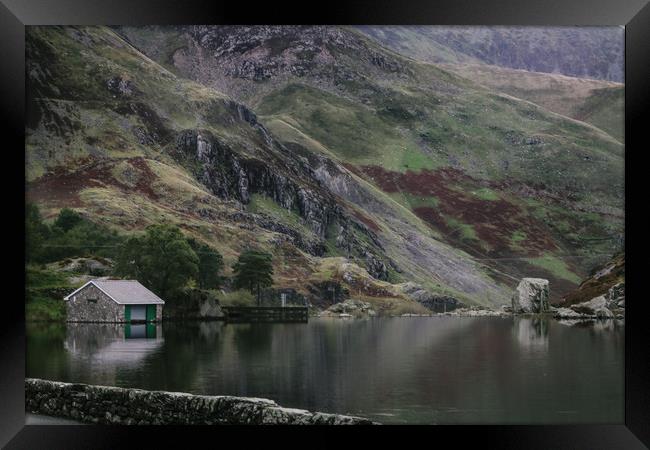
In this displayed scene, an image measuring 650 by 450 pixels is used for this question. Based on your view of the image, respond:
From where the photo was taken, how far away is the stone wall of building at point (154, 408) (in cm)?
2125

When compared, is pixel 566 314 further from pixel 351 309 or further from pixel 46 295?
pixel 46 295

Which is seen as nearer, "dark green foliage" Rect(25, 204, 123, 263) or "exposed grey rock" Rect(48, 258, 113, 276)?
"exposed grey rock" Rect(48, 258, 113, 276)

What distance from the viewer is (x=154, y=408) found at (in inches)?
881

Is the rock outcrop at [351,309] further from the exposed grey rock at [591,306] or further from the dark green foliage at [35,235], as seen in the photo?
the dark green foliage at [35,235]

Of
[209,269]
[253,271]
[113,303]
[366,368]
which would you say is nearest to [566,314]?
[253,271]

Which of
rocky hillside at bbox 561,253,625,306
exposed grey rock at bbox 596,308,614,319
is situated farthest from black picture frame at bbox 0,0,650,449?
rocky hillside at bbox 561,253,625,306

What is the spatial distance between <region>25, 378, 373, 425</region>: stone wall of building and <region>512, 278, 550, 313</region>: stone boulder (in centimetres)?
2784

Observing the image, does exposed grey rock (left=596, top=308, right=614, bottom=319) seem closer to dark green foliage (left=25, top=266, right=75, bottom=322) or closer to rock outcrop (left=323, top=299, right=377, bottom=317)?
rock outcrop (left=323, top=299, right=377, bottom=317)

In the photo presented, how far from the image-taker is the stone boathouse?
31.6 m

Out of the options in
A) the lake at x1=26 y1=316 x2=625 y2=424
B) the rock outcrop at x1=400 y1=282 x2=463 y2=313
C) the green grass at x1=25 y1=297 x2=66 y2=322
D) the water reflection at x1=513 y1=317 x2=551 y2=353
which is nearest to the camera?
the lake at x1=26 y1=316 x2=625 y2=424

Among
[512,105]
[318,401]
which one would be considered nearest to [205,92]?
[512,105]

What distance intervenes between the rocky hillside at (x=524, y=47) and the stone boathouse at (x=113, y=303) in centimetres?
3187
